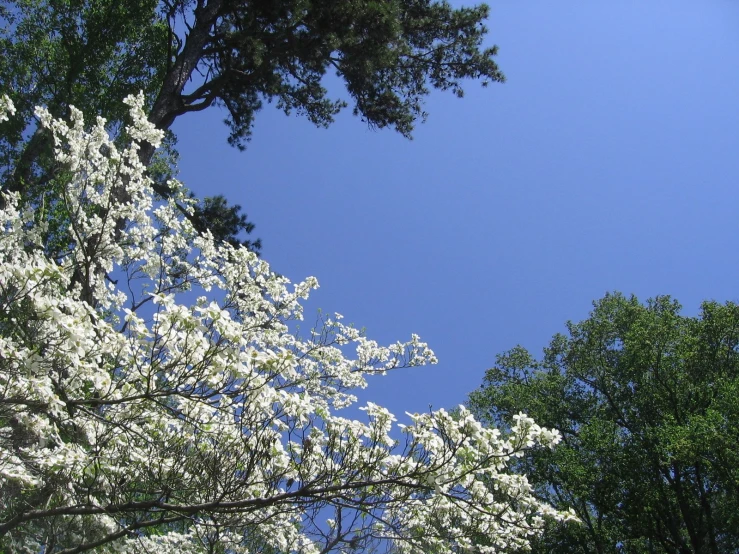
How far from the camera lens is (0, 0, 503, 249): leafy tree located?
381 inches

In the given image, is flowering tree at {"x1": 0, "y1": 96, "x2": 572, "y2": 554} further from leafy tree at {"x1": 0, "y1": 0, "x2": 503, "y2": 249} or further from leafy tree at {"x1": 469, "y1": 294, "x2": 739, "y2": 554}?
leafy tree at {"x1": 469, "y1": 294, "x2": 739, "y2": 554}

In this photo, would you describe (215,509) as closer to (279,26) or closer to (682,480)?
(279,26)

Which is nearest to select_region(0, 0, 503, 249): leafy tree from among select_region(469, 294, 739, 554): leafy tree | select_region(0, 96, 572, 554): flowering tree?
select_region(0, 96, 572, 554): flowering tree

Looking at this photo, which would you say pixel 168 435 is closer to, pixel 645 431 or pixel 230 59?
pixel 230 59

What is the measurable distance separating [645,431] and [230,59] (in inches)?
508

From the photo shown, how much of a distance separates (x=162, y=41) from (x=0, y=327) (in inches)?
401

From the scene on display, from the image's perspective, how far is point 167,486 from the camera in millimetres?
3918

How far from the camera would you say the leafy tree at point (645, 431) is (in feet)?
42.8

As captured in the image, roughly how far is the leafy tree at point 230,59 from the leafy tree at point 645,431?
29.3 ft

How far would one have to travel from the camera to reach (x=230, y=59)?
10445 millimetres

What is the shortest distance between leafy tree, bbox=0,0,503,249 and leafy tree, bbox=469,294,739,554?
892 centimetres

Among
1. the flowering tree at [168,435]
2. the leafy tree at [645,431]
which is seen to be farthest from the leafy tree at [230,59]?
the leafy tree at [645,431]

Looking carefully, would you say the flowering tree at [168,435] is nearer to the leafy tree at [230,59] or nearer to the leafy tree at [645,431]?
the leafy tree at [230,59]

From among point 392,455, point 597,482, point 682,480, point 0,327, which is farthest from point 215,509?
point 682,480
